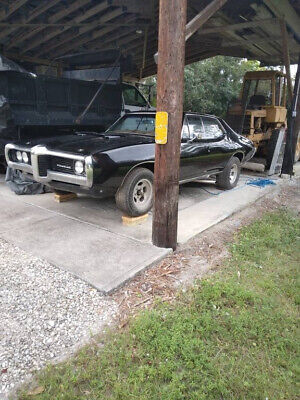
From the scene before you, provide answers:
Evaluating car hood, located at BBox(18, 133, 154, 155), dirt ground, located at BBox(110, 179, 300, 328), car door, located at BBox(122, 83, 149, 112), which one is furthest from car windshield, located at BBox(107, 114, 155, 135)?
car door, located at BBox(122, 83, 149, 112)

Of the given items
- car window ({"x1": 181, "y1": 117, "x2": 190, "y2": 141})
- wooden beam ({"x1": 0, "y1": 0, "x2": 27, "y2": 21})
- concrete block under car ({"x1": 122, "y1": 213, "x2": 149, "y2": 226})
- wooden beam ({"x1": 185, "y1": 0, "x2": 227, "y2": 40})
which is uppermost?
wooden beam ({"x1": 0, "y1": 0, "x2": 27, "y2": 21})

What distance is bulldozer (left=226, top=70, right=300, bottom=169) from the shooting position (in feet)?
28.5

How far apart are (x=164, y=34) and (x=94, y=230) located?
2562 millimetres

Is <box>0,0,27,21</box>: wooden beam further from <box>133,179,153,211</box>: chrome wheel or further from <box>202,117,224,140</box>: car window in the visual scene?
<box>133,179,153,211</box>: chrome wheel

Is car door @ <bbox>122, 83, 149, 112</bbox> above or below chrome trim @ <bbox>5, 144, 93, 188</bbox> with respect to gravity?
above

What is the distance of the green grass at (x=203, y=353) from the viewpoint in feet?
6.45

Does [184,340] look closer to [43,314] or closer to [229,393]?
[229,393]

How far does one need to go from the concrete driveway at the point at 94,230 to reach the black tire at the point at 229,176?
441mm

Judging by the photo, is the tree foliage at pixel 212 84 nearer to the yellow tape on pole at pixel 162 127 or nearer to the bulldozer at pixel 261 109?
the bulldozer at pixel 261 109

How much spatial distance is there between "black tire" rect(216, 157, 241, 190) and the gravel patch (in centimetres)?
446

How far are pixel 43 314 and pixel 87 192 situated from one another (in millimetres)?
1811

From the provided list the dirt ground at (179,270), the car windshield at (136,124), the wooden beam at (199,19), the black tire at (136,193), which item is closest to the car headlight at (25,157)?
the black tire at (136,193)

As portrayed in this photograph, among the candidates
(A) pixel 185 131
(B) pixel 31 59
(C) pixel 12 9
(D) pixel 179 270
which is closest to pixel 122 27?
(C) pixel 12 9

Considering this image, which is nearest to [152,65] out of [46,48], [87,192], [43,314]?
[46,48]
